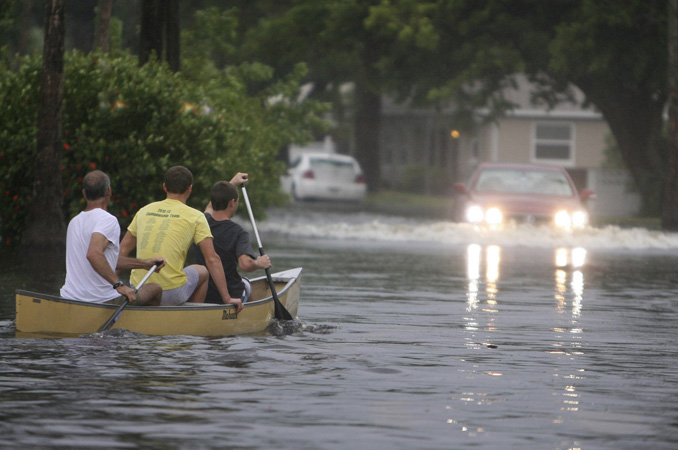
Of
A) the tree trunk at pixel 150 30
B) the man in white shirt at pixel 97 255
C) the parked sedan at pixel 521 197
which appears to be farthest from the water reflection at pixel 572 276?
the tree trunk at pixel 150 30

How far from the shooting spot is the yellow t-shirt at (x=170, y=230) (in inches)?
451

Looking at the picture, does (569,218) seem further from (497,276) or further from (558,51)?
(558,51)

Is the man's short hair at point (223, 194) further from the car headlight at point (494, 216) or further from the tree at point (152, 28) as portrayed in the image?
the car headlight at point (494, 216)

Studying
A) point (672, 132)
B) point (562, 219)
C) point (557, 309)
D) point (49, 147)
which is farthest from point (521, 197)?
point (557, 309)

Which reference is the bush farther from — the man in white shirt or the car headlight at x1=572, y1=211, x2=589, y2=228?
the man in white shirt

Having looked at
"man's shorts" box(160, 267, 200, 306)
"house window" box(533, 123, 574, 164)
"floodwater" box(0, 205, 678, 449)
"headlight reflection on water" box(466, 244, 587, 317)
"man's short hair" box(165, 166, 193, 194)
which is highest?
"house window" box(533, 123, 574, 164)

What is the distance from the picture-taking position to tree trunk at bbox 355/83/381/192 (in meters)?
57.6

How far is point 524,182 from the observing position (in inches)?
1042

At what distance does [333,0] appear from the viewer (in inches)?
1471

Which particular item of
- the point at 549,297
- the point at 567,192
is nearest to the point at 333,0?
the point at 567,192

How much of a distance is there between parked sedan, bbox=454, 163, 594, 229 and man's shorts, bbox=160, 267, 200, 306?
13.9 metres

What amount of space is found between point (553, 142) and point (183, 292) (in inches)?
1871

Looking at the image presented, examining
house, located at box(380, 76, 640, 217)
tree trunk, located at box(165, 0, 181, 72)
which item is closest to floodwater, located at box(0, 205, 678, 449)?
tree trunk, located at box(165, 0, 181, 72)

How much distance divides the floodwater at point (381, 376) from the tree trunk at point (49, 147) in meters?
2.88
